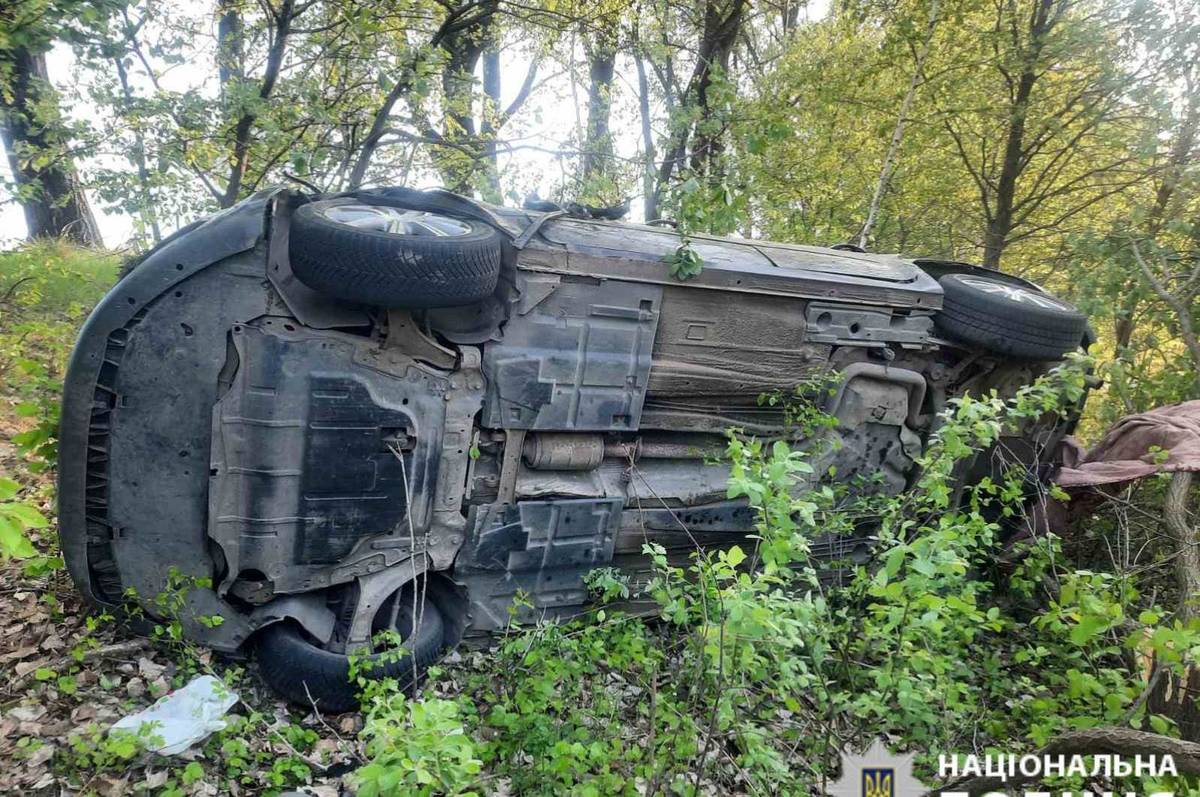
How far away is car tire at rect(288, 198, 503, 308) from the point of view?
2.76 metres

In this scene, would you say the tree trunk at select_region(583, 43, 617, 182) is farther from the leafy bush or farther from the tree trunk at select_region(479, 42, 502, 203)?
the leafy bush

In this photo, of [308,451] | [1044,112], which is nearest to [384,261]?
[308,451]

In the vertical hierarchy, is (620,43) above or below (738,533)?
above

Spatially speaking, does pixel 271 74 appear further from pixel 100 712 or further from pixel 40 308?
pixel 100 712

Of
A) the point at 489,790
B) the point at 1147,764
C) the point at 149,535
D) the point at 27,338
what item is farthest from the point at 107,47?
the point at 1147,764

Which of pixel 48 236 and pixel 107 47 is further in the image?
pixel 48 236

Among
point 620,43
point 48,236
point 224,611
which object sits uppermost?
point 620,43

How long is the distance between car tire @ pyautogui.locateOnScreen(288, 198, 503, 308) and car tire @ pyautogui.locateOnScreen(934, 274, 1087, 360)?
2897mm

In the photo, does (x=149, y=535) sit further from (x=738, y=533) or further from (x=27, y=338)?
(x=27, y=338)

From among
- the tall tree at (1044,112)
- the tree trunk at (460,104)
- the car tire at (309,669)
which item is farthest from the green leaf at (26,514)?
the tall tree at (1044,112)

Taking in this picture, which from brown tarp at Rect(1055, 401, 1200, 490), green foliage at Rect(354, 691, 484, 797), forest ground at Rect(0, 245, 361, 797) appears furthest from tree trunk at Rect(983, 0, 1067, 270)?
forest ground at Rect(0, 245, 361, 797)

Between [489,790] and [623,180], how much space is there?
29.6ft

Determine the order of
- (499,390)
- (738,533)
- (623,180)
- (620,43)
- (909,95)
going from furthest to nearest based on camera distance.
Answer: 1. (623,180)
2. (620,43)
3. (909,95)
4. (738,533)
5. (499,390)

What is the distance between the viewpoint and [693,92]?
26.0ft
